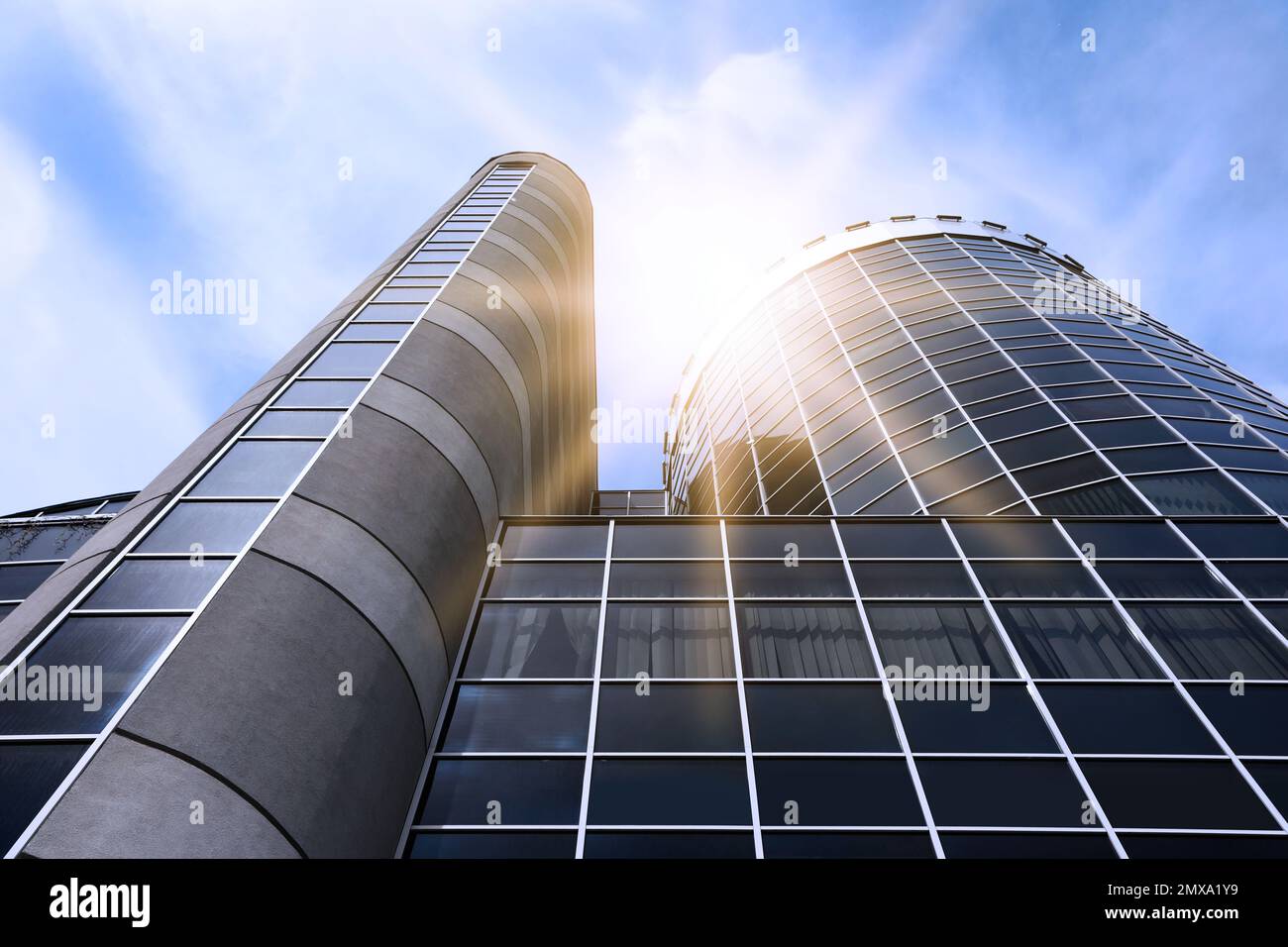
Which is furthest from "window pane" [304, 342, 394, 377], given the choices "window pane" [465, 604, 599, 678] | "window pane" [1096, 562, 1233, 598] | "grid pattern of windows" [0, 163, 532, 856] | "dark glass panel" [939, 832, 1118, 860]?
"window pane" [1096, 562, 1233, 598]

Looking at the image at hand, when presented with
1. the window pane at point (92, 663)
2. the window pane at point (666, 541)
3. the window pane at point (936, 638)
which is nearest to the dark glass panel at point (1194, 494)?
the window pane at point (936, 638)

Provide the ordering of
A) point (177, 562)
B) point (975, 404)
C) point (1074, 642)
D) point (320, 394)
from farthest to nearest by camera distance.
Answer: point (975, 404), point (320, 394), point (1074, 642), point (177, 562)

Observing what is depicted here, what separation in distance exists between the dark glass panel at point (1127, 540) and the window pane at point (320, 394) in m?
13.9

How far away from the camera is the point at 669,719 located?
10977 millimetres

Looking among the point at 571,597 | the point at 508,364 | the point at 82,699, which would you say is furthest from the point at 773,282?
the point at 82,699

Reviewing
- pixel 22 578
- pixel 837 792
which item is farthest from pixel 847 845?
pixel 22 578

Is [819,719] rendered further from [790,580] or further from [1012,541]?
[1012,541]

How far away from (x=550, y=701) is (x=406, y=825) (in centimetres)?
252

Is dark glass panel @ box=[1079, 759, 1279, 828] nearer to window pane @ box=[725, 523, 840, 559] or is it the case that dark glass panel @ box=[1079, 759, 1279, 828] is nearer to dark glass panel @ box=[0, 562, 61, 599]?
window pane @ box=[725, 523, 840, 559]

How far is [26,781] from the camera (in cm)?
705

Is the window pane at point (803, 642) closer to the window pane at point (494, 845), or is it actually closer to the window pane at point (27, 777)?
the window pane at point (494, 845)

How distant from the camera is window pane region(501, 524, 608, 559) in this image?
1527cm

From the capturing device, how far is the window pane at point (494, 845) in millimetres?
9242

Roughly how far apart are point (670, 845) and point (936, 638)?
5870 millimetres
